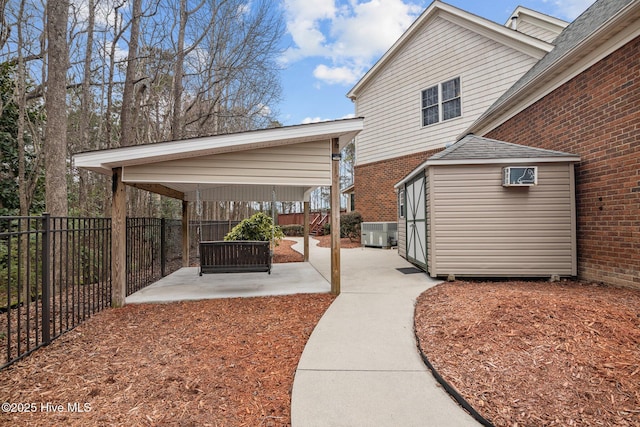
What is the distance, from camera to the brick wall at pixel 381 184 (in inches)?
476

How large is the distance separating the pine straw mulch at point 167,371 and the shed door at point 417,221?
127 inches

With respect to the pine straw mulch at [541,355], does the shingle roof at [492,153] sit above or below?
above

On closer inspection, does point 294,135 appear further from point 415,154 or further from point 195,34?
point 195,34

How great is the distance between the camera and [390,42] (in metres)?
12.8

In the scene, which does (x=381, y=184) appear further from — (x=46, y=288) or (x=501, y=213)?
(x=46, y=288)

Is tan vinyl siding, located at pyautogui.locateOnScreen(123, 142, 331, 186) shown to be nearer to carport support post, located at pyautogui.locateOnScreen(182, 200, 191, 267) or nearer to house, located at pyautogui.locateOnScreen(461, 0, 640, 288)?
carport support post, located at pyautogui.locateOnScreen(182, 200, 191, 267)

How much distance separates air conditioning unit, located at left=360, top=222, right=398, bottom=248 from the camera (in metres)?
12.0

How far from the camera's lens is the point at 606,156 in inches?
196

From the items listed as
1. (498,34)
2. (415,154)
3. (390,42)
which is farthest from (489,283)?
(390,42)

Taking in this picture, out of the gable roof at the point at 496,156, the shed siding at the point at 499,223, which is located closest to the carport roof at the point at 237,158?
the gable roof at the point at 496,156

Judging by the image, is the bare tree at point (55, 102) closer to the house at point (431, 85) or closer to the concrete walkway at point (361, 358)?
the concrete walkway at point (361, 358)

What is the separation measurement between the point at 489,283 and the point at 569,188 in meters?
2.26

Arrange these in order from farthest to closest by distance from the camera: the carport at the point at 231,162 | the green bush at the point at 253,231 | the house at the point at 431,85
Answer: the house at the point at 431,85 < the green bush at the point at 253,231 < the carport at the point at 231,162

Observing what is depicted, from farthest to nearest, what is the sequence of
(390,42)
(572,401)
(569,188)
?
(390,42), (569,188), (572,401)
